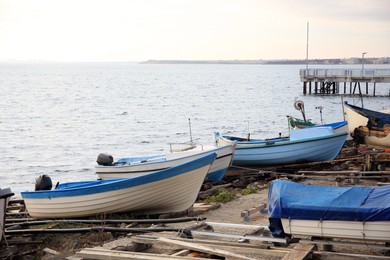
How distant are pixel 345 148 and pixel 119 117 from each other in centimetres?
3927

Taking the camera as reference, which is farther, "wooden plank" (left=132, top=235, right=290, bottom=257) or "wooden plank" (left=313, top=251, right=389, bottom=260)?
"wooden plank" (left=132, top=235, right=290, bottom=257)

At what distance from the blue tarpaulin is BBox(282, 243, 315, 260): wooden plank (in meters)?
0.45

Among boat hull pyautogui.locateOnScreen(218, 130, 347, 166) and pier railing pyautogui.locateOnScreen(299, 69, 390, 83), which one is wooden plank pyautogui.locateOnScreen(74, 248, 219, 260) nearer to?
boat hull pyautogui.locateOnScreen(218, 130, 347, 166)

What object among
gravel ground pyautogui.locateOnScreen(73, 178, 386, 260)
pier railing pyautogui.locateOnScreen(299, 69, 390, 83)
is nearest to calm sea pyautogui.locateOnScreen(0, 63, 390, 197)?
pier railing pyautogui.locateOnScreen(299, 69, 390, 83)

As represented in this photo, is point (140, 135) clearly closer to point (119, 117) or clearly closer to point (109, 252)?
point (119, 117)

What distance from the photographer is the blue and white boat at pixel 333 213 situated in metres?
9.37

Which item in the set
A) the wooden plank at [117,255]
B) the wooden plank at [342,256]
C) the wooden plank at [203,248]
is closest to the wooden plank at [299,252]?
the wooden plank at [342,256]

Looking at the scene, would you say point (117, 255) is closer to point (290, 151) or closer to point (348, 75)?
point (290, 151)

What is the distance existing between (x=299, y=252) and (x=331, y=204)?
3.23ft

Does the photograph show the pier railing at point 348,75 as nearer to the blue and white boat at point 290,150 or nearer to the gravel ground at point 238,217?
the blue and white boat at point 290,150

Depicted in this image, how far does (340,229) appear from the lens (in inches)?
380

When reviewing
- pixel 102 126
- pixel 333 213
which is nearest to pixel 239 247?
pixel 333 213

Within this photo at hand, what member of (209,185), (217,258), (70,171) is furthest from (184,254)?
(70,171)

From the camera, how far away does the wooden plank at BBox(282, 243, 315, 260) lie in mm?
9156
